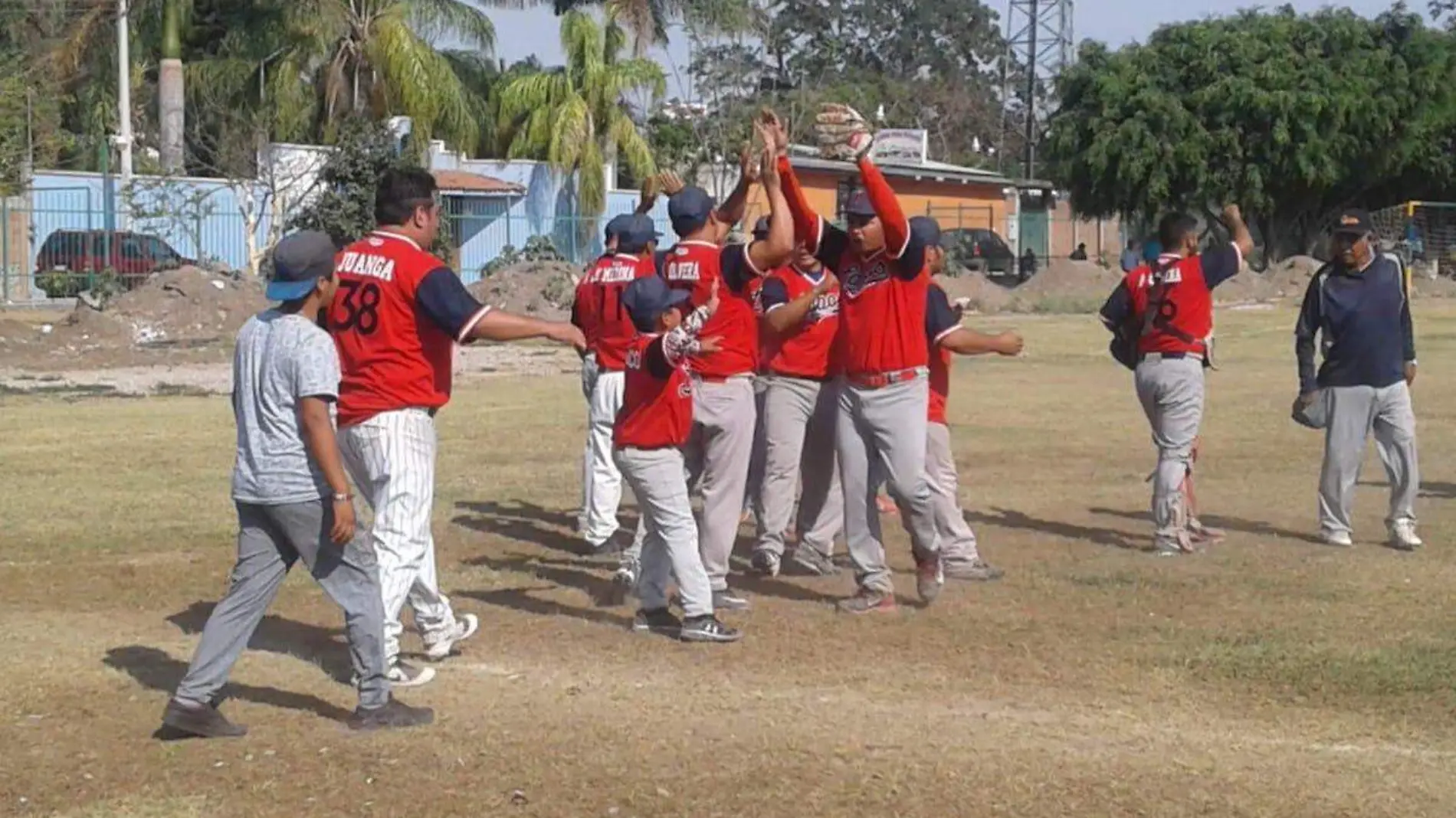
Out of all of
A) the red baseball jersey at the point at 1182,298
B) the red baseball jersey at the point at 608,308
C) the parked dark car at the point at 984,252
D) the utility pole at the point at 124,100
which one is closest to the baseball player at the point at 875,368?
the red baseball jersey at the point at 608,308

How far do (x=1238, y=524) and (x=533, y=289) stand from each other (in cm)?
2696

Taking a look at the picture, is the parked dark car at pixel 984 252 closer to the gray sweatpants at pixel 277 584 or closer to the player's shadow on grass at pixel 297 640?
the player's shadow on grass at pixel 297 640

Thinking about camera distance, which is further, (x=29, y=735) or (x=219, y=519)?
(x=219, y=519)

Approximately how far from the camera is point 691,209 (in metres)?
8.82

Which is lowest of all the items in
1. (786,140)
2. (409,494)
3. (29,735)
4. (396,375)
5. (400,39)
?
(29,735)

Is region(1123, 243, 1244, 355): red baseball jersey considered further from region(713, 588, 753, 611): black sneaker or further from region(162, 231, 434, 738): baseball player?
region(162, 231, 434, 738): baseball player

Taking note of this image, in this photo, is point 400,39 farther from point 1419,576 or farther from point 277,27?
point 1419,576

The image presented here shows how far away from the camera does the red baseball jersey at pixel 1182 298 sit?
10859 mm

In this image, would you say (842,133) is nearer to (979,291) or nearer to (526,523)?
(526,523)

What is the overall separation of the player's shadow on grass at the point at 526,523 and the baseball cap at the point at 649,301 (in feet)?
10.5

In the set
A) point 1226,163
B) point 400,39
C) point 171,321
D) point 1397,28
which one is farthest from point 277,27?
point 1397,28

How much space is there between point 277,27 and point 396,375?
39.3m

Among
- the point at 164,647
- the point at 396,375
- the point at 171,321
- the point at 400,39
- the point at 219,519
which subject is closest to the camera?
the point at 396,375

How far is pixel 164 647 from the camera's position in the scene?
852 cm
